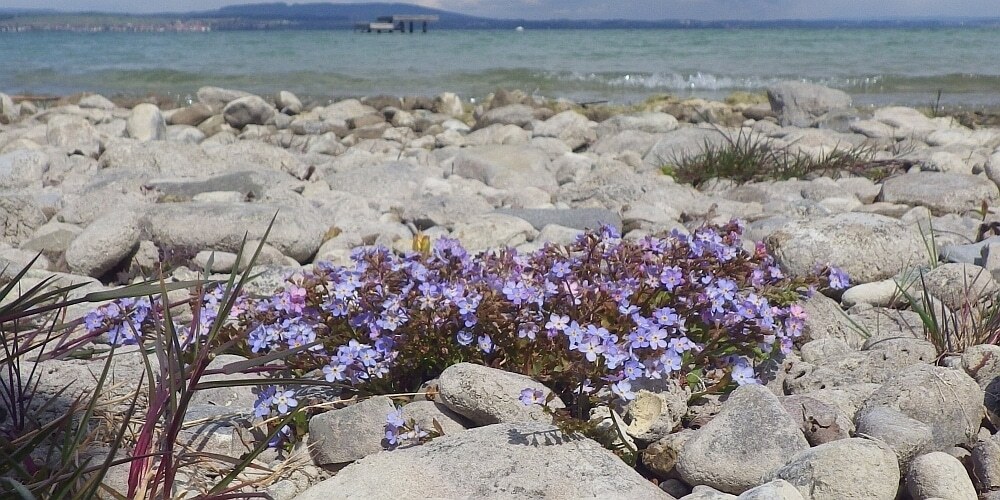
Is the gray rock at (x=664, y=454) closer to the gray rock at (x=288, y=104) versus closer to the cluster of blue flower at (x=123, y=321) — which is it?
the cluster of blue flower at (x=123, y=321)

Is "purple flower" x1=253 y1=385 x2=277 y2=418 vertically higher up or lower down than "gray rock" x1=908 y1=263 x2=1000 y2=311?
lower down

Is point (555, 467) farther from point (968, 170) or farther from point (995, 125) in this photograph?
point (995, 125)

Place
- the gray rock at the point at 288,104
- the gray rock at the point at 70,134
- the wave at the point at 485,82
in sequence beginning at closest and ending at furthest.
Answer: the gray rock at the point at 70,134
the gray rock at the point at 288,104
the wave at the point at 485,82

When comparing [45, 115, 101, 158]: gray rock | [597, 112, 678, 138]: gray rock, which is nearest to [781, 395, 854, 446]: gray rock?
[45, 115, 101, 158]: gray rock

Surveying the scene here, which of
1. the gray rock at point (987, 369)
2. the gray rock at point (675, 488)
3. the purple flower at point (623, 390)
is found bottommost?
the gray rock at point (675, 488)

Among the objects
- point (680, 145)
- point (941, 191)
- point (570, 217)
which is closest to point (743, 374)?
point (570, 217)

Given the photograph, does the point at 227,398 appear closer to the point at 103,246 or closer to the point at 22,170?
the point at 103,246

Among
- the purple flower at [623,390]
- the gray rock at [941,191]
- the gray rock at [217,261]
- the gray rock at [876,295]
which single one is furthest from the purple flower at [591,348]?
the gray rock at [941,191]

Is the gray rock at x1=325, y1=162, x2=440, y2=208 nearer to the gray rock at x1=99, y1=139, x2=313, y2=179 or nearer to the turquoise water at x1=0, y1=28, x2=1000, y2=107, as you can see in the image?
the gray rock at x1=99, y1=139, x2=313, y2=179
